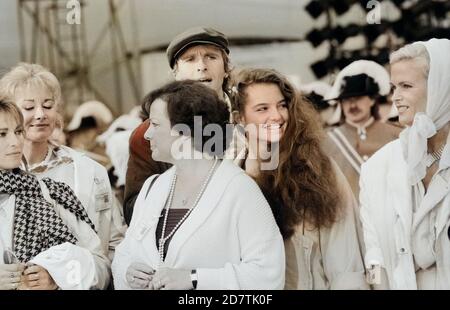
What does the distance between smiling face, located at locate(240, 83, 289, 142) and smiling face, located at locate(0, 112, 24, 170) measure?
97 cm

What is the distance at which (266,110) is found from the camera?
13.1ft

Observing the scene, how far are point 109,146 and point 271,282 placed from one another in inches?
37.3

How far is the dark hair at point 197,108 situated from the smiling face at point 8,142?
0.64 metres

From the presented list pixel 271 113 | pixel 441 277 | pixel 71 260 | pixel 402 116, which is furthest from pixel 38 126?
pixel 441 277

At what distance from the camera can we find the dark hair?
3844 millimetres

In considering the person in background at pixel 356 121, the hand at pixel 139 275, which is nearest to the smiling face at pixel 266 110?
the person in background at pixel 356 121

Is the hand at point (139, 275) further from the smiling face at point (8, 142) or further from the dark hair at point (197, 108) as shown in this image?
the smiling face at point (8, 142)

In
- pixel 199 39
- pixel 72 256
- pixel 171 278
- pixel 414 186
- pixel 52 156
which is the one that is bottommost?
pixel 171 278

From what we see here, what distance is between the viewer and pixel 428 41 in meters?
4.00

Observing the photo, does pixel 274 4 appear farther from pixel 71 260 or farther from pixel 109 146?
pixel 71 260

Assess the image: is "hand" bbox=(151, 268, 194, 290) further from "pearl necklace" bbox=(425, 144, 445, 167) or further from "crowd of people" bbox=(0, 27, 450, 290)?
"pearl necklace" bbox=(425, 144, 445, 167)

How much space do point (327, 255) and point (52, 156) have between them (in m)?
1.27

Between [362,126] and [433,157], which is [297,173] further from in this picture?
[433,157]

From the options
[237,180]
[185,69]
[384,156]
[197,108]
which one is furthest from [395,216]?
[185,69]
